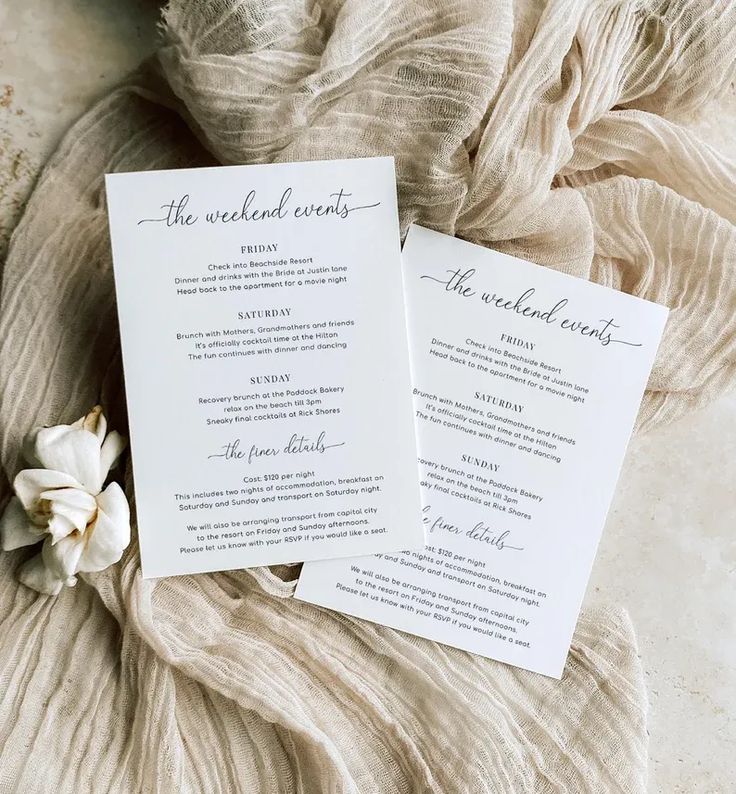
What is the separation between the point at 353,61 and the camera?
0.58 meters

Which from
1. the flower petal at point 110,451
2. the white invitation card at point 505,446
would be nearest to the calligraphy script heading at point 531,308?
the white invitation card at point 505,446

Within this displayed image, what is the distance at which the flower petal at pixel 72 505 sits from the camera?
1.69ft

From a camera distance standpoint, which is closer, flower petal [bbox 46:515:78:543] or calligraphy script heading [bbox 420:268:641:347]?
flower petal [bbox 46:515:78:543]

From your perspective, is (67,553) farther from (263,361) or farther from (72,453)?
(263,361)

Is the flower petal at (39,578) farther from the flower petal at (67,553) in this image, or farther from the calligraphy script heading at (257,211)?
the calligraphy script heading at (257,211)

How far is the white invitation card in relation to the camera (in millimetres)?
617

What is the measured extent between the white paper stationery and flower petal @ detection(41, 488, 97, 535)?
48 millimetres

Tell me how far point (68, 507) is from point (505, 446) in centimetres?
33

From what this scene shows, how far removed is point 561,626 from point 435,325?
27cm

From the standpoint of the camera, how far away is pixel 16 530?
21.6 inches

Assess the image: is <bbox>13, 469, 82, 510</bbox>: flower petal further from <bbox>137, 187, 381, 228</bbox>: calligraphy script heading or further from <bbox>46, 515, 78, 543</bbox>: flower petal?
<bbox>137, 187, 381, 228</bbox>: calligraphy script heading

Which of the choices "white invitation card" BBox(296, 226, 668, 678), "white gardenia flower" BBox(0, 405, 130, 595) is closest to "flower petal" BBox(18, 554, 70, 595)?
"white gardenia flower" BBox(0, 405, 130, 595)

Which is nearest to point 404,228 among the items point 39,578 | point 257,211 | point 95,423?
point 257,211

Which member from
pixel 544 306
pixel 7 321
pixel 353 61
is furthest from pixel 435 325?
pixel 7 321
